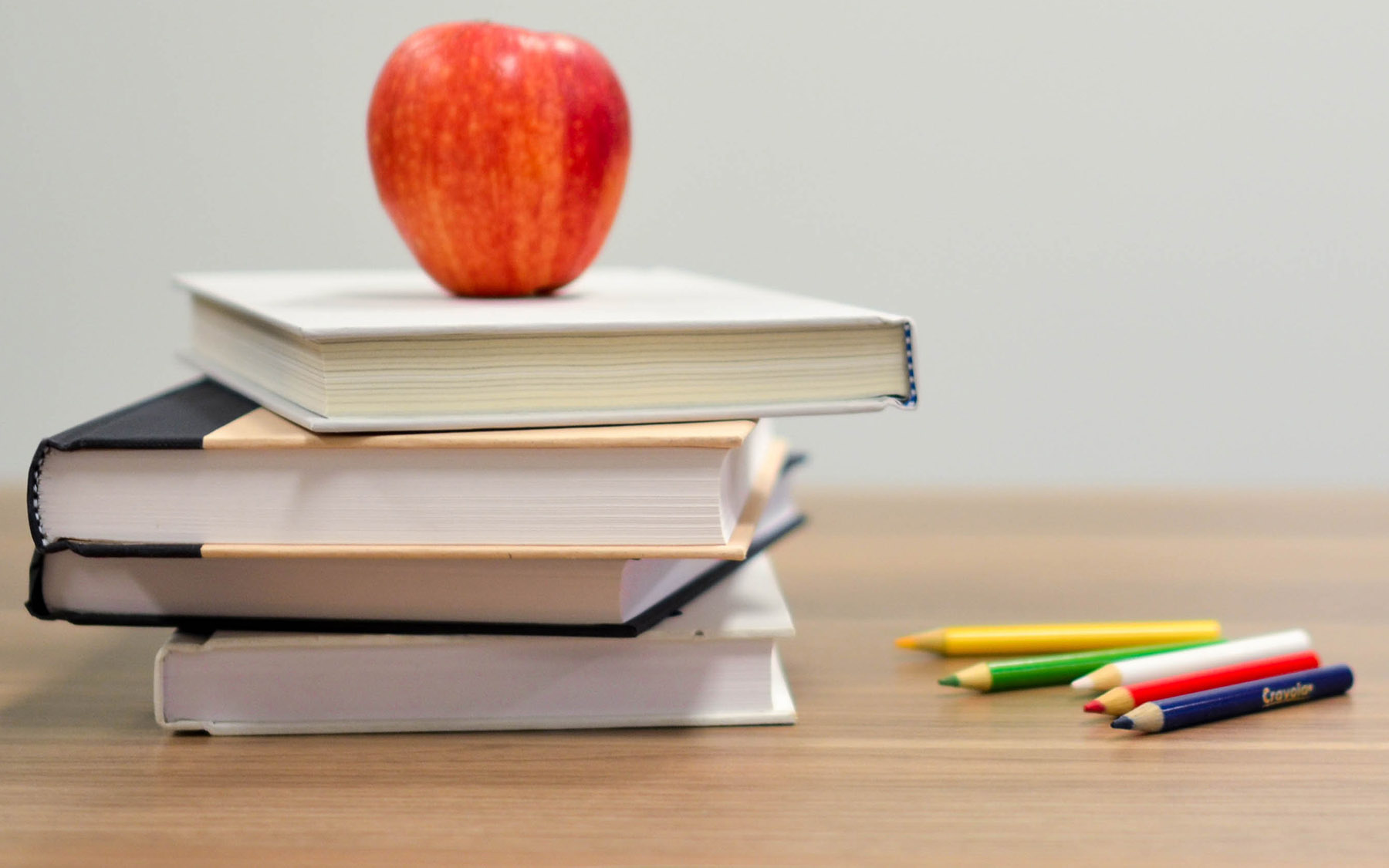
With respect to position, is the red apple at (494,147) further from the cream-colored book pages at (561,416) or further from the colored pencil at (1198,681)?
the colored pencil at (1198,681)

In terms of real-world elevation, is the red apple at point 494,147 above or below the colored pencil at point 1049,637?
above

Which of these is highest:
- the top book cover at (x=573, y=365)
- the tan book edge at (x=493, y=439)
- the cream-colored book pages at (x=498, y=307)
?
the cream-colored book pages at (x=498, y=307)

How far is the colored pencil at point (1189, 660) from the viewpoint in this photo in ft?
2.03

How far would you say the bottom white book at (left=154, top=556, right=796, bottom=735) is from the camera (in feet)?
1.92

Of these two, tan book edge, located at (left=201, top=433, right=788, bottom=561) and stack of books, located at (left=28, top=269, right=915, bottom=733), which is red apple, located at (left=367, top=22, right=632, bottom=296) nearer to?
stack of books, located at (left=28, top=269, right=915, bottom=733)

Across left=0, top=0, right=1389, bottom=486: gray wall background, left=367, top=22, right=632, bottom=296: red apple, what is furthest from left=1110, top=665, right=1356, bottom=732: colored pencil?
left=0, top=0, right=1389, bottom=486: gray wall background

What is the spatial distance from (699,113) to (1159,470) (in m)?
0.70

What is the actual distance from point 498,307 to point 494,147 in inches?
3.5

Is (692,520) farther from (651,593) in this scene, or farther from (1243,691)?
(1243,691)

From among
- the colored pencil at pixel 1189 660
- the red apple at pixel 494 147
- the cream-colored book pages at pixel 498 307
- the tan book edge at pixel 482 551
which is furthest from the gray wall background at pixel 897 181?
the tan book edge at pixel 482 551

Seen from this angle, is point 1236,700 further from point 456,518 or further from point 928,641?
point 456,518

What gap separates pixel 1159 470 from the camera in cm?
166

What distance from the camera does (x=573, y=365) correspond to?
0.58 m

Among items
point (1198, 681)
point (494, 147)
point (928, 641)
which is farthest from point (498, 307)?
point (1198, 681)
